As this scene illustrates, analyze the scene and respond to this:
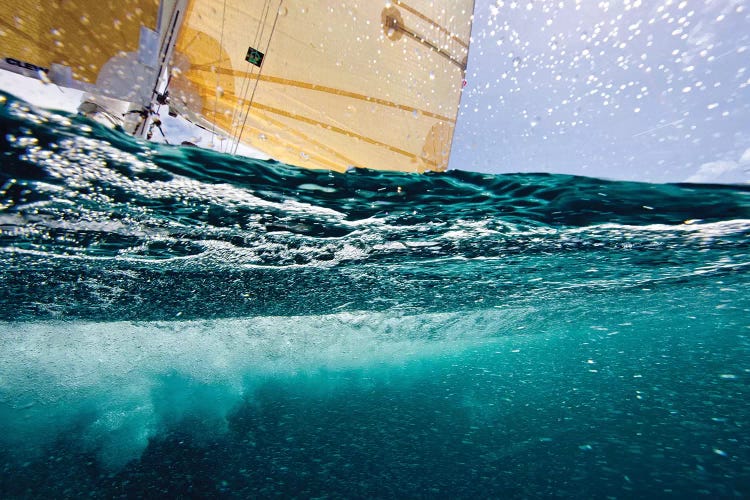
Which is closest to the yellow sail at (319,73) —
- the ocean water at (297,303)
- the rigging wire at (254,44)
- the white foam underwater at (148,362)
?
the rigging wire at (254,44)

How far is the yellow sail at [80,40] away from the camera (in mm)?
2086

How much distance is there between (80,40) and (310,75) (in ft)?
11.4

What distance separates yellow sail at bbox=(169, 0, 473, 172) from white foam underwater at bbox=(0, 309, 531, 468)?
641 centimetres

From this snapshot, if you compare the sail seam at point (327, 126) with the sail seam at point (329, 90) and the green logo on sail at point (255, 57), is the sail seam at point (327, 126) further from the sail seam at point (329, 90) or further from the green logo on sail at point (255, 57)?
the green logo on sail at point (255, 57)

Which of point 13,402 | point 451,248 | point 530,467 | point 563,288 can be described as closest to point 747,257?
point 563,288

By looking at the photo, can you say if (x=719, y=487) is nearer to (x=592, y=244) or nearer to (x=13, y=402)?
(x=592, y=244)

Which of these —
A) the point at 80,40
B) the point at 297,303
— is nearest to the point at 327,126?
the point at 80,40

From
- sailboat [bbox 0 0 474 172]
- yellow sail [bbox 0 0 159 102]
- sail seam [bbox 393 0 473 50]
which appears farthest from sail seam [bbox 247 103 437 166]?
yellow sail [bbox 0 0 159 102]

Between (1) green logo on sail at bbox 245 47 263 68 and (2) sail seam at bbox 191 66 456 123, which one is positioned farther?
(2) sail seam at bbox 191 66 456 123

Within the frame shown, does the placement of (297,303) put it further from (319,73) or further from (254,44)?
(254,44)

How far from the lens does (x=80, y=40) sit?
91.7 inches

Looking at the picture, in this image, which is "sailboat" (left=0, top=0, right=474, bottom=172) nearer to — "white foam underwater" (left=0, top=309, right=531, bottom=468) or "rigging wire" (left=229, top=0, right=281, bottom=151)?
"rigging wire" (left=229, top=0, right=281, bottom=151)

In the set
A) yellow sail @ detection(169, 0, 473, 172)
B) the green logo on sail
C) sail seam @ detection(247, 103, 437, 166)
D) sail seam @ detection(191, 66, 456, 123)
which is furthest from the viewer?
sail seam @ detection(247, 103, 437, 166)

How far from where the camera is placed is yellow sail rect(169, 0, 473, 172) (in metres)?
4.88
